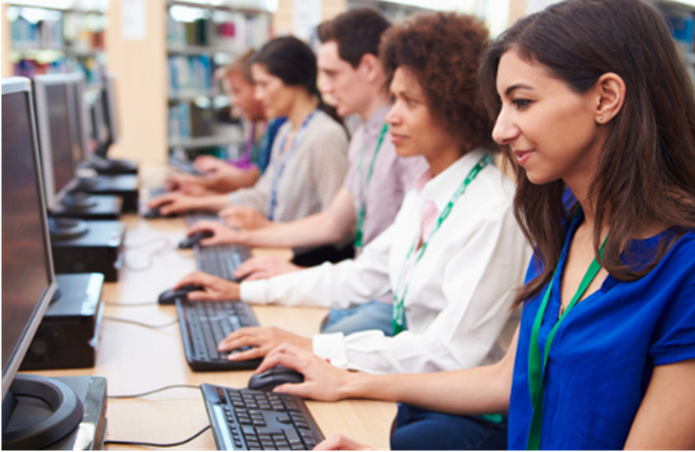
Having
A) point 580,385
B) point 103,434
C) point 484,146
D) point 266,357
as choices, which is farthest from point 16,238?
point 484,146

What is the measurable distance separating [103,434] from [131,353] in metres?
0.37

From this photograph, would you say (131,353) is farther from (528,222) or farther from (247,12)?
(247,12)

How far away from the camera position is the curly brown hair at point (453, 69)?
4.62 feet

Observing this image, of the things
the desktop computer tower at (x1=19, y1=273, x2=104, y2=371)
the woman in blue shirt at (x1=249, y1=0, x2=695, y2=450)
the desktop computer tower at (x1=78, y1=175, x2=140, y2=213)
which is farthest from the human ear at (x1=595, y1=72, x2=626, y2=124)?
the desktop computer tower at (x1=78, y1=175, x2=140, y2=213)

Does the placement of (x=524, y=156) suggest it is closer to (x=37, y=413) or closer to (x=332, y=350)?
(x=332, y=350)

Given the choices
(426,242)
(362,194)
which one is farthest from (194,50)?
(426,242)

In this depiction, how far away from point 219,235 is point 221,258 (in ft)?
0.63

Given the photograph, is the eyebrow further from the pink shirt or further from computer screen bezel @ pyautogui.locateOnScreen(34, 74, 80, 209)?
computer screen bezel @ pyautogui.locateOnScreen(34, 74, 80, 209)

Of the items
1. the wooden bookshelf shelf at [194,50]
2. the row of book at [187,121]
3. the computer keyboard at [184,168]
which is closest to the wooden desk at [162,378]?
the computer keyboard at [184,168]

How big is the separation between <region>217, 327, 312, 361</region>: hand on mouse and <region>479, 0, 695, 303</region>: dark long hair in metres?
0.62

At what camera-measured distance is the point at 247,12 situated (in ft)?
18.0

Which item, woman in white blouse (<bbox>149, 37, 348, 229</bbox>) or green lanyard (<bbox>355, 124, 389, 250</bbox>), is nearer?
green lanyard (<bbox>355, 124, 389, 250</bbox>)

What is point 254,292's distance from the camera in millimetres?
1601

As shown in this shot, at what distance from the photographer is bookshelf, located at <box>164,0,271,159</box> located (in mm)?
5082
